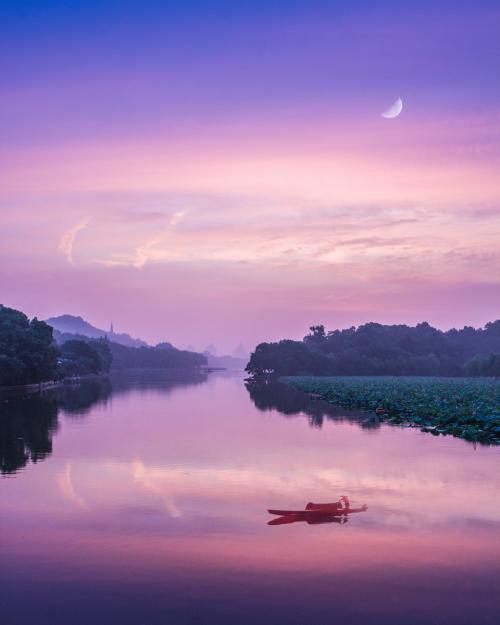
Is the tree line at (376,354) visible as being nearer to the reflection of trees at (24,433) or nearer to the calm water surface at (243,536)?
the reflection of trees at (24,433)

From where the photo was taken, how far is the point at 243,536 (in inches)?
551

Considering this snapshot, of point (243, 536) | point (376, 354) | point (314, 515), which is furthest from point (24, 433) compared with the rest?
point (376, 354)

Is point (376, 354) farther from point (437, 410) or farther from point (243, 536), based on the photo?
point (243, 536)

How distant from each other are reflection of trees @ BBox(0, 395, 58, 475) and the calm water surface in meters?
0.23

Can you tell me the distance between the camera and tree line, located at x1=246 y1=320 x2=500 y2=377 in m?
148

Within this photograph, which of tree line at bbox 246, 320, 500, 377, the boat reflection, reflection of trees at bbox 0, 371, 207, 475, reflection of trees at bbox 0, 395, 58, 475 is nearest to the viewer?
the boat reflection

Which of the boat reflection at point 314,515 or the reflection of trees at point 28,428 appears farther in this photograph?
the reflection of trees at point 28,428

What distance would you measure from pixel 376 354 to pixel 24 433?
423 ft

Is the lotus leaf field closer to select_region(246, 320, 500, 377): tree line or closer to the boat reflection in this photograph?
the boat reflection

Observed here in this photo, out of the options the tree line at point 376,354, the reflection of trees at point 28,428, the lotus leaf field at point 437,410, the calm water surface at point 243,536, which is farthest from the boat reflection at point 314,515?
the tree line at point 376,354

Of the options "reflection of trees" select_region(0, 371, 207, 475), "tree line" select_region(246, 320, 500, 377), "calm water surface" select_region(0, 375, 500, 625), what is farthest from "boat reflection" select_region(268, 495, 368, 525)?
"tree line" select_region(246, 320, 500, 377)

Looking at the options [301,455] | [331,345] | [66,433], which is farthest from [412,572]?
[331,345]

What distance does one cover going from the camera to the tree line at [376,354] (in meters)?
148

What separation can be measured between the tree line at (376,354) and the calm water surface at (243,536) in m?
106
